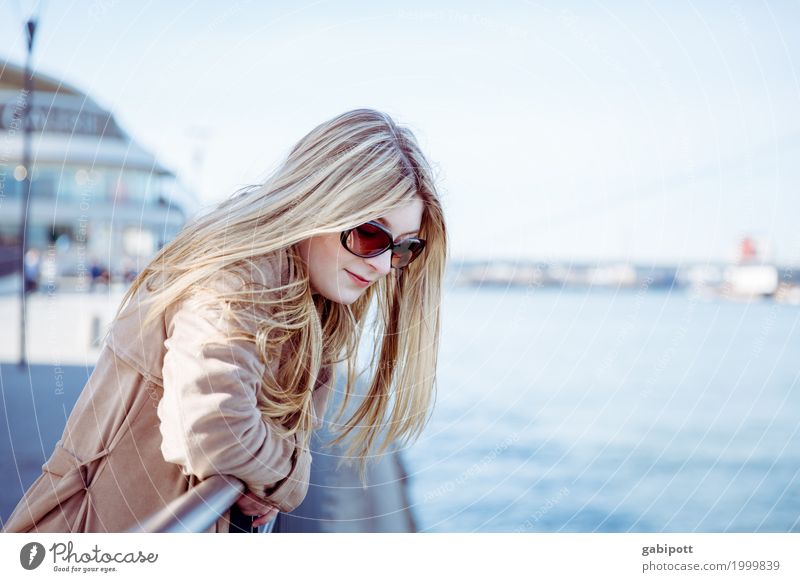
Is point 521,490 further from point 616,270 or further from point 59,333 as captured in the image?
point 616,270

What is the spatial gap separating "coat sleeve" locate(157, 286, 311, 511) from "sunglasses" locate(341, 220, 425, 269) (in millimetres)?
321

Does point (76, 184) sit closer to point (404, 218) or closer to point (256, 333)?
point (404, 218)

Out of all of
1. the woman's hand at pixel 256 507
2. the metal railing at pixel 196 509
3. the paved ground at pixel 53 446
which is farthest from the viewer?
the paved ground at pixel 53 446

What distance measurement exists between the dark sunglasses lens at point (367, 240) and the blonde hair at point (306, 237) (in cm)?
3

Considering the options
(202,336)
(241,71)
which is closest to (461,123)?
(241,71)

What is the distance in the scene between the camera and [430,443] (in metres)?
7.34

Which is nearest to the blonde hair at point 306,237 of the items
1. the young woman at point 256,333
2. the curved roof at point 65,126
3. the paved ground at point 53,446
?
the young woman at point 256,333

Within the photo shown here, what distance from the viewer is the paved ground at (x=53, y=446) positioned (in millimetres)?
2854

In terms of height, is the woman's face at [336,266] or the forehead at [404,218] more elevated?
the forehead at [404,218]

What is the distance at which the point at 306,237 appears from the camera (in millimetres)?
1246

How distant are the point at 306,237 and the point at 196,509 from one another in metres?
0.50

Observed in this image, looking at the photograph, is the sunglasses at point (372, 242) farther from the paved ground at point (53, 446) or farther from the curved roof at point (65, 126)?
the curved roof at point (65, 126)

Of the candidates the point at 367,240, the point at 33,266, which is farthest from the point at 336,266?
the point at 33,266
